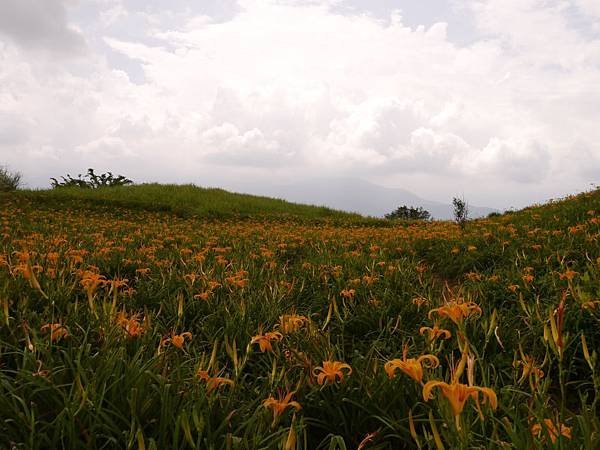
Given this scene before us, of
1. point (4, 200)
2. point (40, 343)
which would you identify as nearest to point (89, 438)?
point (40, 343)

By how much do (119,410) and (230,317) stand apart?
1.58m

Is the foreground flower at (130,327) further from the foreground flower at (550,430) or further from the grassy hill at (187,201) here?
the grassy hill at (187,201)

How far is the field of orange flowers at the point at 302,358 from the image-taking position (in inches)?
65.6

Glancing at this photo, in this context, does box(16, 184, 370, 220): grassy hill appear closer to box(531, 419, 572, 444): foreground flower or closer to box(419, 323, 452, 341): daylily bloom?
box(419, 323, 452, 341): daylily bloom

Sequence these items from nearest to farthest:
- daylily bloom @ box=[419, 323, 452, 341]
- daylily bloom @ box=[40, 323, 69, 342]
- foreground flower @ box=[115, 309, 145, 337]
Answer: daylily bloom @ box=[419, 323, 452, 341], daylily bloom @ box=[40, 323, 69, 342], foreground flower @ box=[115, 309, 145, 337]

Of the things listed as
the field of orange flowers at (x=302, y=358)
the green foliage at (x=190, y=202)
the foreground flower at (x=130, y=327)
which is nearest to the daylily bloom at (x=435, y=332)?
the field of orange flowers at (x=302, y=358)

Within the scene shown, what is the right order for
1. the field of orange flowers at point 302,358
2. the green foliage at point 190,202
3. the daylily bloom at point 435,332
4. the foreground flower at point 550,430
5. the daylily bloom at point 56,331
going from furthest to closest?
the green foliage at point 190,202 → the daylily bloom at point 56,331 → the daylily bloom at point 435,332 → the field of orange flowers at point 302,358 → the foreground flower at point 550,430

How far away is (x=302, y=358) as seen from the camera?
2.38 metres

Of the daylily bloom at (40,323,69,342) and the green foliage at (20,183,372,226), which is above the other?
the green foliage at (20,183,372,226)

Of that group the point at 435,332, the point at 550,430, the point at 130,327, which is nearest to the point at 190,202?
the point at 130,327

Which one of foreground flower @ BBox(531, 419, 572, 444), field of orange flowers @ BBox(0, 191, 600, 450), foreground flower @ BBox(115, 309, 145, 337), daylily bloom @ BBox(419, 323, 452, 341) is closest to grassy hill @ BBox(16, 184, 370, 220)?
field of orange flowers @ BBox(0, 191, 600, 450)

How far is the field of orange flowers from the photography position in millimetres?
1666

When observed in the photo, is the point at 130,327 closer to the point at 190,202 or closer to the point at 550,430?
the point at 550,430

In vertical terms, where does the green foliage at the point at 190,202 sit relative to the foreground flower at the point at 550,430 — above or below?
above
